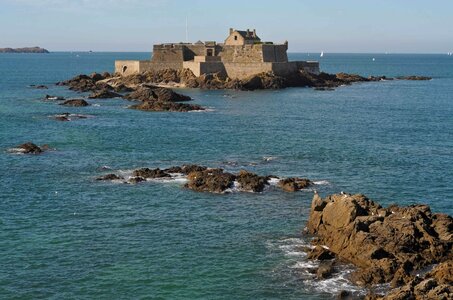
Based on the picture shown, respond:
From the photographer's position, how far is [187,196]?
36750 mm

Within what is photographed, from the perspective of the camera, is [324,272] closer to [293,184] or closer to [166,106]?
[293,184]

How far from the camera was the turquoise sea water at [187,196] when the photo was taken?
81.6ft

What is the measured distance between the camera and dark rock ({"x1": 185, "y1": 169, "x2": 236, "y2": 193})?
125ft

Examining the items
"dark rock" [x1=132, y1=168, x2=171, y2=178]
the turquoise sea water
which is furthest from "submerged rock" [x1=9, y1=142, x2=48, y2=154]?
"dark rock" [x1=132, y1=168, x2=171, y2=178]

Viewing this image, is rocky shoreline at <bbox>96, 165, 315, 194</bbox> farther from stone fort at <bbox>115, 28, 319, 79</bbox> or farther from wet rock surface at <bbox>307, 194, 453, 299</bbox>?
stone fort at <bbox>115, 28, 319, 79</bbox>

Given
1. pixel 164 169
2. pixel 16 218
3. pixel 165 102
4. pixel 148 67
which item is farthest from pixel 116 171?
pixel 148 67

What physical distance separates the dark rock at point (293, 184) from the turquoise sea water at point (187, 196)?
69 cm

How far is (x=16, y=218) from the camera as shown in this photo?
32.3 m

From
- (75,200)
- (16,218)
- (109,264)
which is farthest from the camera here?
(75,200)

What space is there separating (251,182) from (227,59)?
70.2 m

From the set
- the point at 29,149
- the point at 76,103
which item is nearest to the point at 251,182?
the point at 29,149

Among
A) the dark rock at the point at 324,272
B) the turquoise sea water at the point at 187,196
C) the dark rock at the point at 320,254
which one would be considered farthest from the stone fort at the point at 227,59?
the dark rock at the point at 324,272

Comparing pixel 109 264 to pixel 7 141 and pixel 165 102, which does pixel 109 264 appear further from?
pixel 165 102

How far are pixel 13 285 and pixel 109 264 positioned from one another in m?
3.98
